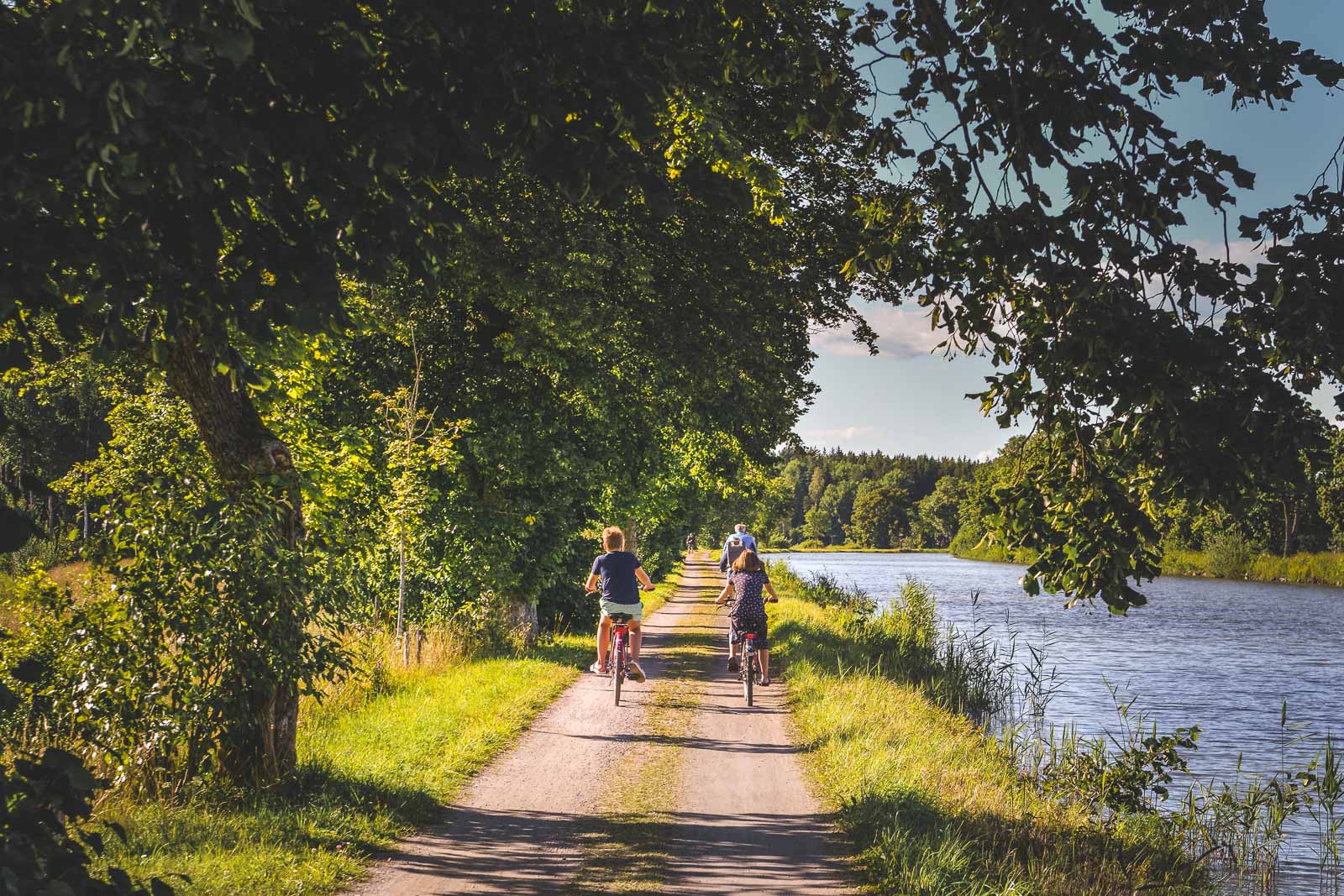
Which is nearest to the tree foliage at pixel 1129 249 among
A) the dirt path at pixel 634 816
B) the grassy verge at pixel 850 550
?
the dirt path at pixel 634 816

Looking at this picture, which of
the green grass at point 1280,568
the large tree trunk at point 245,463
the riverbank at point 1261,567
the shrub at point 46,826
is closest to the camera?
the shrub at point 46,826

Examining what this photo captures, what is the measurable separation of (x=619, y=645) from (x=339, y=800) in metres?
5.37

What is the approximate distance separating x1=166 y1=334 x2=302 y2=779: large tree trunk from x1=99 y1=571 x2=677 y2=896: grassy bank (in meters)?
0.26

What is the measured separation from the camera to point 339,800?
688 cm

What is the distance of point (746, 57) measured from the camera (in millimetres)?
4840

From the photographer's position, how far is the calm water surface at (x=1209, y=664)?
13.5 meters

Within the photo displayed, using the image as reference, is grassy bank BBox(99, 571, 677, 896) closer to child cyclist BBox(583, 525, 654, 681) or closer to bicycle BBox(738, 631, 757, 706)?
child cyclist BBox(583, 525, 654, 681)

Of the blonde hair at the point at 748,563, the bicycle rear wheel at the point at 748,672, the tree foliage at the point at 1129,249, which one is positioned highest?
the tree foliage at the point at 1129,249

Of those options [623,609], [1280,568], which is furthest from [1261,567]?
[623,609]

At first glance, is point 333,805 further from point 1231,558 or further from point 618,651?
point 1231,558

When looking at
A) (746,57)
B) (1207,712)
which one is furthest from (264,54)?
(1207,712)

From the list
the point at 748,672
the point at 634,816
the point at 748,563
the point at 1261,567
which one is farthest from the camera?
the point at 1261,567

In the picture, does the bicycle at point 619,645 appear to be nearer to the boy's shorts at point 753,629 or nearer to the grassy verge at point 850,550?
the boy's shorts at point 753,629

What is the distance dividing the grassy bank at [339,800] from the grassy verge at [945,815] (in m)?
3.06
